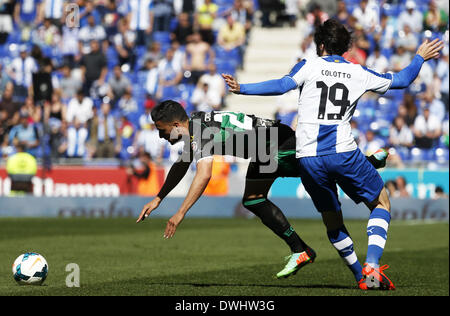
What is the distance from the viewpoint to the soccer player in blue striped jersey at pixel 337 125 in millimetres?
8570

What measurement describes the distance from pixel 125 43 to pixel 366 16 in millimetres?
→ 6840

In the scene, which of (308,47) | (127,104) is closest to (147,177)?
(127,104)

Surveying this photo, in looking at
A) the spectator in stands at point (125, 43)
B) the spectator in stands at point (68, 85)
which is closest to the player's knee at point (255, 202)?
the spectator in stands at point (68, 85)

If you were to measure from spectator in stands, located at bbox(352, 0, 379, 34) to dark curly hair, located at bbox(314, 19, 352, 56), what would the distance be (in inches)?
625

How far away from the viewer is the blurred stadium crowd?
22.8 meters

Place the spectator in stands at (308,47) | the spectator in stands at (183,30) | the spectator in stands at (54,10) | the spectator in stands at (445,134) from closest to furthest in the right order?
the spectator in stands at (445,134)
the spectator in stands at (308,47)
the spectator in stands at (183,30)
the spectator in stands at (54,10)

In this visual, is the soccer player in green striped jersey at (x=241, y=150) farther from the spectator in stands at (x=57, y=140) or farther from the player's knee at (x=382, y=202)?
the spectator in stands at (x=57, y=140)

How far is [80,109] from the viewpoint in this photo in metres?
24.9

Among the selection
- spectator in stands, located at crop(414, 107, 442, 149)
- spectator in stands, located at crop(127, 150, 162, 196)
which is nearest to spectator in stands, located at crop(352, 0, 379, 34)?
spectator in stands, located at crop(414, 107, 442, 149)

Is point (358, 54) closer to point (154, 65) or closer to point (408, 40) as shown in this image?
point (408, 40)

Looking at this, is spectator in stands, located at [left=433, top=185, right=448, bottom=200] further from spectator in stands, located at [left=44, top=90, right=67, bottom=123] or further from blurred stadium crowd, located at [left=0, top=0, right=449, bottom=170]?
spectator in stands, located at [left=44, top=90, right=67, bottom=123]

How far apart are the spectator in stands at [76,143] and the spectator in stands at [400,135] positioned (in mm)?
7646

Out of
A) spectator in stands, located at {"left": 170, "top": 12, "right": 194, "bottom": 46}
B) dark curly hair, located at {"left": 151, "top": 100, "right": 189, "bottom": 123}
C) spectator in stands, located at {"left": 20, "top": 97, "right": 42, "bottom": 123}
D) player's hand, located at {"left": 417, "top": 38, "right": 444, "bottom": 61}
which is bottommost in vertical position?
spectator in stands, located at {"left": 20, "top": 97, "right": 42, "bottom": 123}
